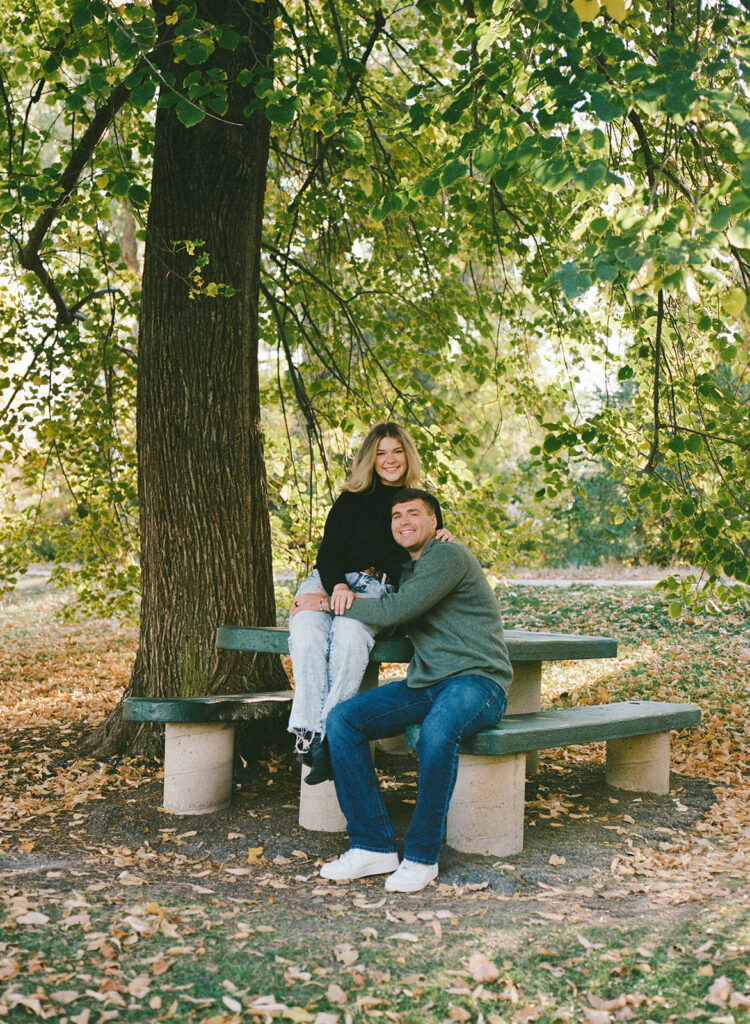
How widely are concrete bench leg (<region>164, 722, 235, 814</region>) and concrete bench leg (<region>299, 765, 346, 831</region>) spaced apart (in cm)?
49

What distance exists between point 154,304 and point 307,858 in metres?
3.05

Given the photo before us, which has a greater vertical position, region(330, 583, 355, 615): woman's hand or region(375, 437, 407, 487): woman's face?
region(375, 437, 407, 487): woman's face

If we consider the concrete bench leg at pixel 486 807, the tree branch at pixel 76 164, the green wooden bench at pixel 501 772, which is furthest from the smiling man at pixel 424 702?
the tree branch at pixel 76 164

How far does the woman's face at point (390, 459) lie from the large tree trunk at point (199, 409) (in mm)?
916

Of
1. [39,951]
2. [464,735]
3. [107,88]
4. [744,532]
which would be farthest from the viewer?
[744,532]

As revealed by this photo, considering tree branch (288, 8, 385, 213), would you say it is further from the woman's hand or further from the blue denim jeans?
the blue denim jeans

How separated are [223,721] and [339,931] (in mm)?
1489

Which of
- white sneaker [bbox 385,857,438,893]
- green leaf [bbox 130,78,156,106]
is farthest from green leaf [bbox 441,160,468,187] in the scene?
white sneaker [bbox 385,857,438,893]

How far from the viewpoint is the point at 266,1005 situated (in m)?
2.68

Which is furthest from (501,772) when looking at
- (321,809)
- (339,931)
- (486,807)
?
(339,931)

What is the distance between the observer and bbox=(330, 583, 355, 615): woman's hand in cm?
416

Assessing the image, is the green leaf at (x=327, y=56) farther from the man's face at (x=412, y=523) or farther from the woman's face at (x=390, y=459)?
the man's face at (x=412, y=523)

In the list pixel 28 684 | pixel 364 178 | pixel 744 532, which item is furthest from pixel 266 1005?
pixel 28 684

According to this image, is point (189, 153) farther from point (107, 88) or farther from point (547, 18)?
point (547, 18)
